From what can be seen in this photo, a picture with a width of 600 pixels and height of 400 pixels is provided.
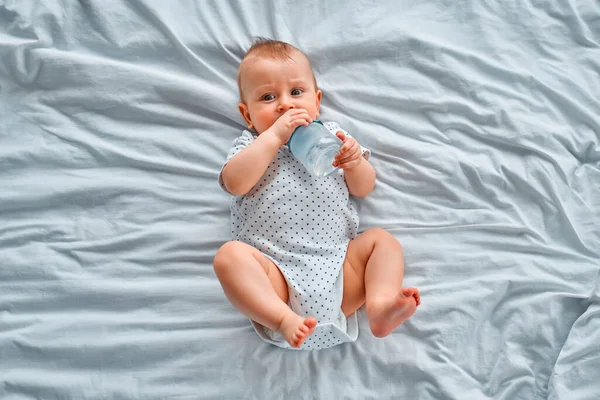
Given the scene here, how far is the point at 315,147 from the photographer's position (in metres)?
1.18

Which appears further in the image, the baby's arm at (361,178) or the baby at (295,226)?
the baby's arm at (361,178)

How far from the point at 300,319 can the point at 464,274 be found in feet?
1.33

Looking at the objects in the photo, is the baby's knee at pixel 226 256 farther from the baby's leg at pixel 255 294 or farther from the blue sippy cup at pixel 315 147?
the blue sippy cup at pixel 315 147

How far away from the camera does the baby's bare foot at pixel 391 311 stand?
3.50ft

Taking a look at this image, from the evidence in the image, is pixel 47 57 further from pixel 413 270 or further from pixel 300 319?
pixel 413 270

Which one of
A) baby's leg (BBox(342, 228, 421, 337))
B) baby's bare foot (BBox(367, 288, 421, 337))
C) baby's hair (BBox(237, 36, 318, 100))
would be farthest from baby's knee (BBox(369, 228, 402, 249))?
baby's hair (BBox(237, 36, 318, 100))

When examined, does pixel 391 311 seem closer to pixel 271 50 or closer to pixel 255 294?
pixel 255 294

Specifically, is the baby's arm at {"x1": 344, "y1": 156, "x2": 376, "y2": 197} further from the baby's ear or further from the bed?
the baby's ear

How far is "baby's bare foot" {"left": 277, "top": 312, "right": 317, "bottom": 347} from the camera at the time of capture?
1060 millimetres

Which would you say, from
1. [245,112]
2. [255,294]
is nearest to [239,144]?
[245,112]

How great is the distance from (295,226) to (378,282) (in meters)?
0.20

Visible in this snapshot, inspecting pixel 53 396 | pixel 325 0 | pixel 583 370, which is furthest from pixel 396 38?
pixel 53 396

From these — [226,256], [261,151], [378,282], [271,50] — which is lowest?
[378,282]

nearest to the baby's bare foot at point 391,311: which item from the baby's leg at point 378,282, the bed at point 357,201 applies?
the baby's leg at point 378,282
